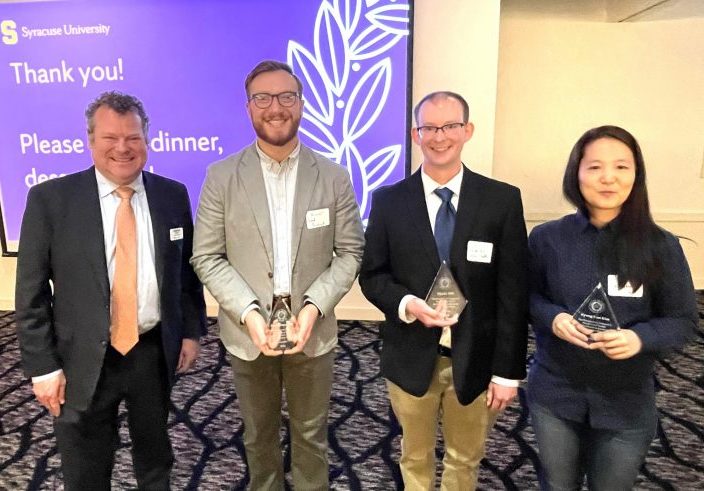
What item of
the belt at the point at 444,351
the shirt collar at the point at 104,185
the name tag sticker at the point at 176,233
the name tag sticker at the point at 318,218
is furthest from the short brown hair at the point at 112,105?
the belt at the point at 444,351

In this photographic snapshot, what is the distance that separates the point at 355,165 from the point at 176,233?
91.3 inches

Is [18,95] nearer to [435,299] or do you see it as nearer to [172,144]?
[172,144]

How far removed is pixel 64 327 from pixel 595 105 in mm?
4928

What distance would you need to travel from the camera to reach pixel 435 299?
167 centimetres

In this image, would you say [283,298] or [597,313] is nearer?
[597,313]

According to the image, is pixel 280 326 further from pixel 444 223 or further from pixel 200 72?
pixel 200 72

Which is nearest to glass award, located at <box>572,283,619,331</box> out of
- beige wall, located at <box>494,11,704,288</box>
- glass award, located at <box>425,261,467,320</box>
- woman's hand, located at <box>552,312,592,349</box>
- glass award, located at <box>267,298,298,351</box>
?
woman's hand, located at <box>552,312,592,349</box>

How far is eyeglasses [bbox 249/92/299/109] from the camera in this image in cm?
183

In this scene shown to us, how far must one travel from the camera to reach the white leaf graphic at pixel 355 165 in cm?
407

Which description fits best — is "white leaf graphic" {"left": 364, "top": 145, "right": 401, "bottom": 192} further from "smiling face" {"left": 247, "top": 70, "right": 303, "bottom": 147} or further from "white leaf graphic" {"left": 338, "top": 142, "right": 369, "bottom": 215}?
"smiling face" {"left": 247, "top": 70, "right": 303, "bottom": 147}

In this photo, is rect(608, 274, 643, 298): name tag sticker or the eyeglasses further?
the eyeglasses

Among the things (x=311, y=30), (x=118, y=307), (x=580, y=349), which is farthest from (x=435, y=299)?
(x=311, y=30)

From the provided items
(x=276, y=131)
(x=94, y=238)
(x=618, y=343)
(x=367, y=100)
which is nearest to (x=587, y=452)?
(x=618, y=343)

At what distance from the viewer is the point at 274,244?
6.24 ft
